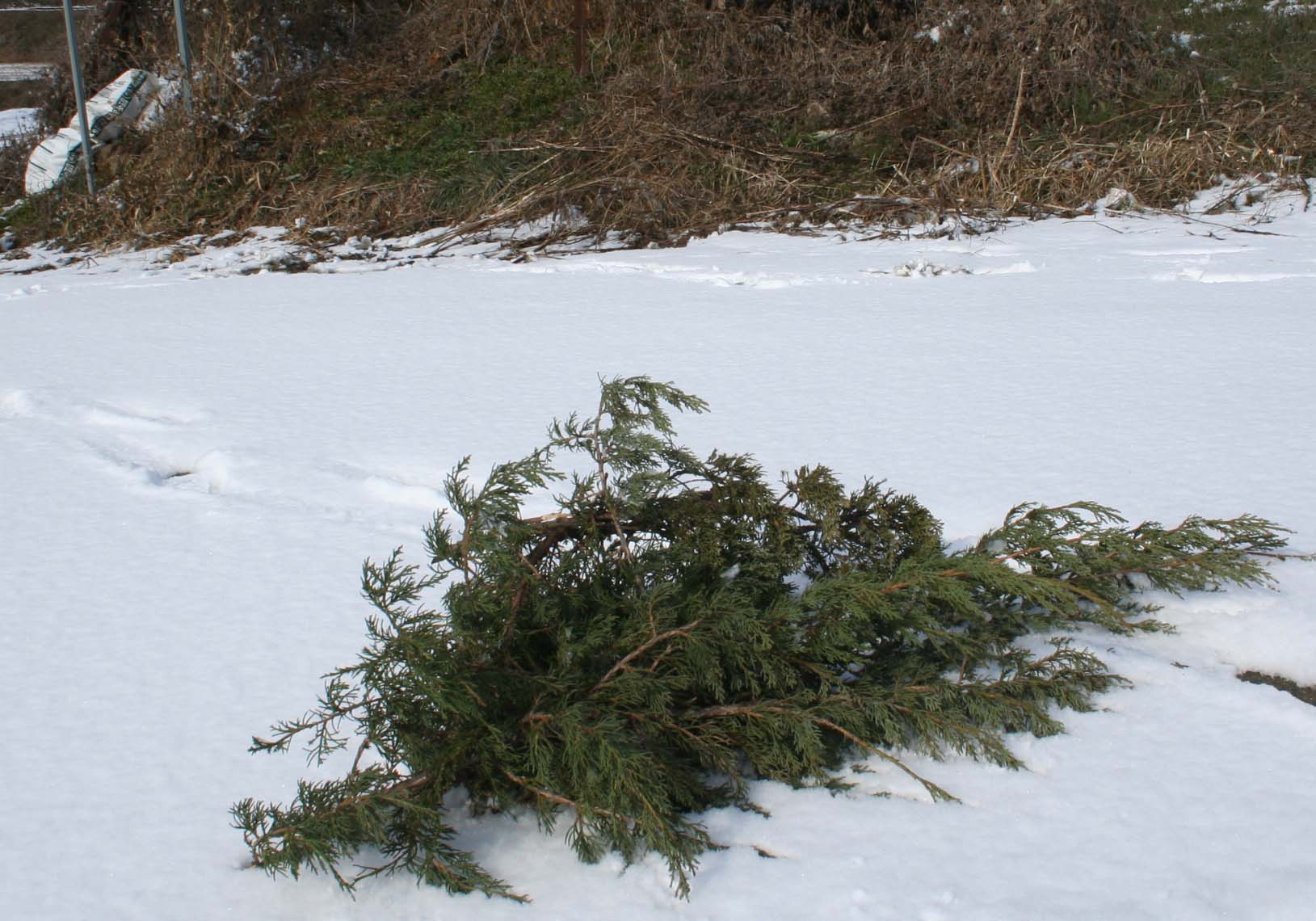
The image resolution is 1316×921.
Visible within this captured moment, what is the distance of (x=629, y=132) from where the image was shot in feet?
26.1

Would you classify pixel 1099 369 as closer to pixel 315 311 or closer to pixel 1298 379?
pixel 1298 379

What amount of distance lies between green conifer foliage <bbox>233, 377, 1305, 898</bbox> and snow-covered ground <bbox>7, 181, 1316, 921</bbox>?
7 centimetres

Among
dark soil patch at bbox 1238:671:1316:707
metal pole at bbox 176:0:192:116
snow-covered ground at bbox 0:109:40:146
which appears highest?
metal pole at bbox 176:0:192:116

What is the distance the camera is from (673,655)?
192 cm

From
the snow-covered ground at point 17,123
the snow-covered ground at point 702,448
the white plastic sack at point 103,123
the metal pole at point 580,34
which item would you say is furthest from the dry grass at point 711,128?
the snow-covered ground at point 17,123

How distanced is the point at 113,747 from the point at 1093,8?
816cm

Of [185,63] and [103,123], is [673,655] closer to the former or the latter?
[185,63]

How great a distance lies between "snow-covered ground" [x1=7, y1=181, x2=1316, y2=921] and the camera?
170 centimetres

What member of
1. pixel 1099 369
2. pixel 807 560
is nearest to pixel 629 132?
pixel 1099 369

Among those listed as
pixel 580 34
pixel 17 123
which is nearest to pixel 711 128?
pixel 580 34

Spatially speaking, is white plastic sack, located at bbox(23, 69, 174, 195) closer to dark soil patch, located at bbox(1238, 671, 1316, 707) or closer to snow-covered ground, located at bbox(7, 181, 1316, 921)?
snow-covered ground, located at bbox(7, 181, 1316, 921)

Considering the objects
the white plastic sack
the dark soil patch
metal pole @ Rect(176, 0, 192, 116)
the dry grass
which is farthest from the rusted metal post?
the dark soil patch

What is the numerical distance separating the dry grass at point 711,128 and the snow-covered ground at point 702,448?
24.6 inches

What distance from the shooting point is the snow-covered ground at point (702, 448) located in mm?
1701
